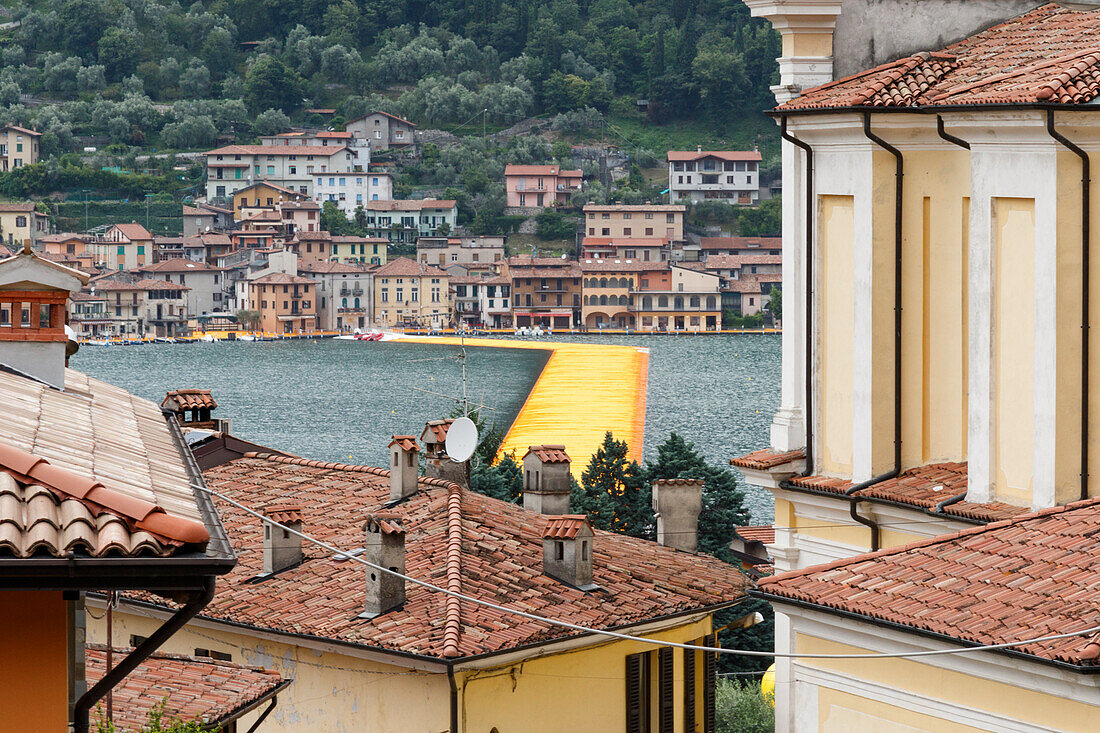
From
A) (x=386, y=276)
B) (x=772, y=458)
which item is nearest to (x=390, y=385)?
(x=386, y=276)

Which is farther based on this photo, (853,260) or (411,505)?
(411,505)

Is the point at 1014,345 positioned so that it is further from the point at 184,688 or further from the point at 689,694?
the point at 689,694

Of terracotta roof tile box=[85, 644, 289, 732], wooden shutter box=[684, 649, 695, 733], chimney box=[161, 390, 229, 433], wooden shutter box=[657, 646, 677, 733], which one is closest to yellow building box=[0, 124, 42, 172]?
chimney box=[161, 390, 229, 433]

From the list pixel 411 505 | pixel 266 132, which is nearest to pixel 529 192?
pixel 266 132

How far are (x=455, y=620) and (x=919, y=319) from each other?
152 inches

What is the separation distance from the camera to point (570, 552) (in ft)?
46.2

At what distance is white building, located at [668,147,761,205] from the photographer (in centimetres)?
17650

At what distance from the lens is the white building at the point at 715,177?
176 metres

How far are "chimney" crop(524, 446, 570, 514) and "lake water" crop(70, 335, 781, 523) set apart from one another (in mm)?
36553

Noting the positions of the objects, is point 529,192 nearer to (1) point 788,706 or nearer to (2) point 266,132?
(2) point 266,132

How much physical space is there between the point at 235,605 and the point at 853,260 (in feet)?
18.4

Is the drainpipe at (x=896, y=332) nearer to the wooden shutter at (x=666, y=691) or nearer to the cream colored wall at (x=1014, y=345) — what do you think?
the cream colored wall at (x=1014, y=345)

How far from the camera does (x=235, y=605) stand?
13.9 metres

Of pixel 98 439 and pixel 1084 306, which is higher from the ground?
pixel 1084 306
